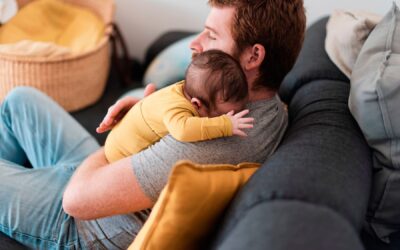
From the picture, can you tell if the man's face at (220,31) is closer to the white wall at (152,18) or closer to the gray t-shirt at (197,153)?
the gray t-shirt at (197,153)

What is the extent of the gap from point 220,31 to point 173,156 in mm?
340

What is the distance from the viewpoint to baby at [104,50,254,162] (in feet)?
3.16

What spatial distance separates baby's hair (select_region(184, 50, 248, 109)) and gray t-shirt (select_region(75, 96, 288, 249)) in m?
0.08

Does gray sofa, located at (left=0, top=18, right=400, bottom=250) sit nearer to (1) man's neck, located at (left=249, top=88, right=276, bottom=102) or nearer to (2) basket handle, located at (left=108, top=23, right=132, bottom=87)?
(1) man's neck, located at (left=249, top=88, right=276, bottom=102)

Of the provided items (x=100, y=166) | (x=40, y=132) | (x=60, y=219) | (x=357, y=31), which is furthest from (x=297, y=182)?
(x=40, y=132)

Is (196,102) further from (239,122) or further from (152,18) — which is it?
(152,18)

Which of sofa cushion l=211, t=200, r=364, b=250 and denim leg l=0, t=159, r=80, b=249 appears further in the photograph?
denim leg l=0, t=159, r=80, b=249

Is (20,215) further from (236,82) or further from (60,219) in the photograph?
(236,82)

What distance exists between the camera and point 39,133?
1450 millimetres

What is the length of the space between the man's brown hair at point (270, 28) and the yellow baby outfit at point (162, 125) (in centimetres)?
20

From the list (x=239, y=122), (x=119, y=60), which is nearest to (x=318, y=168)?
(x=239, y=122)

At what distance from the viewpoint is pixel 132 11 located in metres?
2.69

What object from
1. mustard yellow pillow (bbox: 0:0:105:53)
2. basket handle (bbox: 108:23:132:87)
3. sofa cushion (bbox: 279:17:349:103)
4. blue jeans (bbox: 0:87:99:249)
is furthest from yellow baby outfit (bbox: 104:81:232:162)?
basket handle (bbox: 108:23:132:87)

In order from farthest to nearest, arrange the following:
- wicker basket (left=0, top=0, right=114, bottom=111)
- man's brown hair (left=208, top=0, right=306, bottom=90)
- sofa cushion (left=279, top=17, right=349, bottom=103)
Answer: wicker basket (left=0, top=0, right=114, bottom=111) < sofa cushion (left=279, top=17, right=349, bottom=103) < man's brown hair (left=208, top=0, right=306, bottom=90)
